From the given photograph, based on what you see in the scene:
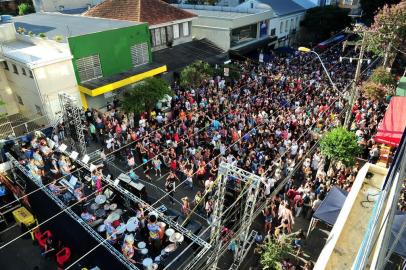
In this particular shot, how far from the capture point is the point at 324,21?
132 feet

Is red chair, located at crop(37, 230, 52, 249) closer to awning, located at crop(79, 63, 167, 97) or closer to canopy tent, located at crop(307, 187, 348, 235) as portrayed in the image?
awning, located at crop(79, 63, 167, 97)

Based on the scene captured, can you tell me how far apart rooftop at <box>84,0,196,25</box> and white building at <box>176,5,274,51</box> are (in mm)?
2405

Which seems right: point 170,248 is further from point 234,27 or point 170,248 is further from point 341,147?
point 234,27

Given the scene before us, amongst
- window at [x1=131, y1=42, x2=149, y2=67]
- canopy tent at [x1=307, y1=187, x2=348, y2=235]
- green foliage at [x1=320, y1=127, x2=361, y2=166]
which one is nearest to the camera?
canopy tent at [x1=307, y1=187, x2=348, y2=235]

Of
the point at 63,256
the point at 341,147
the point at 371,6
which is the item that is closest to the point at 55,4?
the point at 371,6

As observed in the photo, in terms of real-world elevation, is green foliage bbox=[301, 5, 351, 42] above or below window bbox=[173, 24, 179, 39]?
below

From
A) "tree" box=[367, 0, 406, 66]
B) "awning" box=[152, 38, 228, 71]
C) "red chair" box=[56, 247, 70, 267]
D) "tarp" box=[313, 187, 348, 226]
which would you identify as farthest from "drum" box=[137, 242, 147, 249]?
"tree" box=[367, 0, 406, 66]

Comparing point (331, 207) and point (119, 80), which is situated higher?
point (119, 80)

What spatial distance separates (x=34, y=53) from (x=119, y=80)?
18.2ft

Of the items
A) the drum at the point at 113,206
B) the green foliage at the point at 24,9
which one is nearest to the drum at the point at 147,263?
the drum at the point at 113,206

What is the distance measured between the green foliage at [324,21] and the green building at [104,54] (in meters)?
24.9

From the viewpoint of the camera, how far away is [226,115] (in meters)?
20.3

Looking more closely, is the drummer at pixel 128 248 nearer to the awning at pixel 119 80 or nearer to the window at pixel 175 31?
the awning at pixel 119 80

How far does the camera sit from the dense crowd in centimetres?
1416
